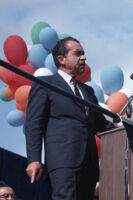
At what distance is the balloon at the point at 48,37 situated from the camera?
5.41 meters

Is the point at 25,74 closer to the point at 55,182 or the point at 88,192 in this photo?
the point at 55,182

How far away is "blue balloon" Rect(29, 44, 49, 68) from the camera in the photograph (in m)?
5.49

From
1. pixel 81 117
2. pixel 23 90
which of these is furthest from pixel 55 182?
pixel 23 90

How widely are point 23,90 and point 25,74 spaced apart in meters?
3.53

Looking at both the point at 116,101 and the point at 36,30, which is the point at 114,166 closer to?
the point at 116,101

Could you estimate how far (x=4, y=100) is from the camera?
5.90 meters

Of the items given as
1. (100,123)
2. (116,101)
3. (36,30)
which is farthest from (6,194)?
(36,30)

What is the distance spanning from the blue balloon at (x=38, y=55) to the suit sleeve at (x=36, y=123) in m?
3.64

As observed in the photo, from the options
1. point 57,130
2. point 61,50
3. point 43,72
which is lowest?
point 43,72

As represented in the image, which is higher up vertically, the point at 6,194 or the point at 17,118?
the point at 17,118

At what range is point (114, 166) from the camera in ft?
5.95

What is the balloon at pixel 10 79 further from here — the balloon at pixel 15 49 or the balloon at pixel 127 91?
the balloon at pixel 127 91

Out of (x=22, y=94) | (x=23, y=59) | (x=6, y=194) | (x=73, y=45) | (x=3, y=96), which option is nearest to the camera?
(x=73, y=45)

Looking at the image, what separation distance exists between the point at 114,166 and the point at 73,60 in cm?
55
